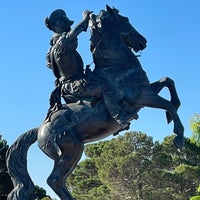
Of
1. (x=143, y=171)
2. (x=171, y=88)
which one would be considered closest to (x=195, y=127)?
(x=143, y=171)

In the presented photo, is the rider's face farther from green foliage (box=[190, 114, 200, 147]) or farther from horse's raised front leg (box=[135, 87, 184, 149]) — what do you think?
green foliage (box=[190, 114, 200, 147])

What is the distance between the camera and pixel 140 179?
32.1 metres

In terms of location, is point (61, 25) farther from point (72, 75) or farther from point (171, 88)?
point (171, 88)

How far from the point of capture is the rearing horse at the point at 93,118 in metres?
6.58

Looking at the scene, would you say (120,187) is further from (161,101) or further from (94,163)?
(161,101)

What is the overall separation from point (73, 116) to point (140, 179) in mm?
A: 26040

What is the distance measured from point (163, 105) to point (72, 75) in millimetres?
1228

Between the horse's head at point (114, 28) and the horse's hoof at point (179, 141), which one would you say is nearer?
the horse's hoof at point (179, 141)

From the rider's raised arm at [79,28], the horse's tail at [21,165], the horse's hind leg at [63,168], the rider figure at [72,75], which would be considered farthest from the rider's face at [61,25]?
the horse's hind leg at [63,168]

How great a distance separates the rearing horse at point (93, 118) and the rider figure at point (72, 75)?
0.11 meters

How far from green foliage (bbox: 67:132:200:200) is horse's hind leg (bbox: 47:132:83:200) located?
24.9 meters

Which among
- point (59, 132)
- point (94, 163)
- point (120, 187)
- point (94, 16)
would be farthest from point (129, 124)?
point (94, 163)

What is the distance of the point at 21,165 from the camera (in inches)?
266

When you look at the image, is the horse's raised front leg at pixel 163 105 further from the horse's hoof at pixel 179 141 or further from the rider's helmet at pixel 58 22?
the rider's helmet at pixel 58 22
